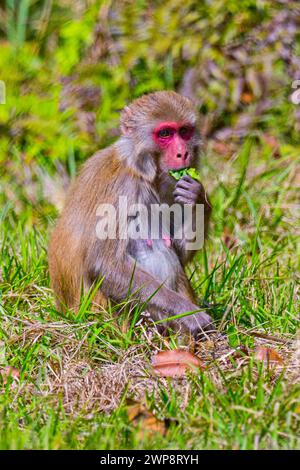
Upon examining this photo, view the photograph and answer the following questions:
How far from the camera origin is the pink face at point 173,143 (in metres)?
5.21

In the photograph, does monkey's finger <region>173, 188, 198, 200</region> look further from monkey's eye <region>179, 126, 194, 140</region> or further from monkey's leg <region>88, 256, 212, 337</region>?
monkey's leg <region>88, 256, 212, 337</region>

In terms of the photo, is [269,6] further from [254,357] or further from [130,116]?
[254,357]

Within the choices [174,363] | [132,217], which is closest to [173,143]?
[132,217]

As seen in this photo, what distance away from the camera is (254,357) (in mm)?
4789

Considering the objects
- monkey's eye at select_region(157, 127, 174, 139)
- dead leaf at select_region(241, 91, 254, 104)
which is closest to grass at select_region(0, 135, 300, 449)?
monkey's eye at select_region(157, 127, 174, 139)

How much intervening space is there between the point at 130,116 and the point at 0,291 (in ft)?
4.30

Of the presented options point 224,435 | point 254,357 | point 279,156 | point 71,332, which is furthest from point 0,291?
point 279,156

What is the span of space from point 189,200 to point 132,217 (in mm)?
348

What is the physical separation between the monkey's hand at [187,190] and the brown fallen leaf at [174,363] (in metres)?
0.91

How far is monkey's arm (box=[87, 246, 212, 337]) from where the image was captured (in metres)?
5.22

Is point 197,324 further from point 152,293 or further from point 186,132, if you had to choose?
point 186,132

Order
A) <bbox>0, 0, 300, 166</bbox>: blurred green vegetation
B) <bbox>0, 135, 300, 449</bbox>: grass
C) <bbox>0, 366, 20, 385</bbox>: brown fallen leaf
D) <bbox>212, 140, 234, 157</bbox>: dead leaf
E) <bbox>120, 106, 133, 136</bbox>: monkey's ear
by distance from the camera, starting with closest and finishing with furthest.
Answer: <bbox>0, 135, 300, 449</bbox>: grass
<bbox>0, 366, 20, 385</bbox>: brown fallen leaf
<bbox>120, 106, 133, 136</bbox>: monkey's ear
<bbox>0, 0, 300, 166</bbox>: blurred green vegetation
<bbox>212, 140, 234, 157</bbox>: dead leaf

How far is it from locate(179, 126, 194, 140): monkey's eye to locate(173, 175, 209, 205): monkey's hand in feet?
0.79
